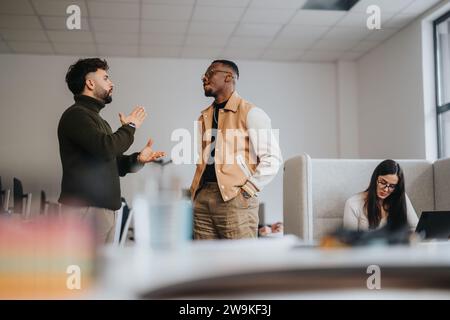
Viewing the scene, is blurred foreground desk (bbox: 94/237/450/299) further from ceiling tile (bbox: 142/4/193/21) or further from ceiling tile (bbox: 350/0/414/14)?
ceiling tile (bbox: 350/0/414/14)

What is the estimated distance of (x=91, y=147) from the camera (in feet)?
2.35

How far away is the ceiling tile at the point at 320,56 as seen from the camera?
9.77 ft

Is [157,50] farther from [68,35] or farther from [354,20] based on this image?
[354,20]

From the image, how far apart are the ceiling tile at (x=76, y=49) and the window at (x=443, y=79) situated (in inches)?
118

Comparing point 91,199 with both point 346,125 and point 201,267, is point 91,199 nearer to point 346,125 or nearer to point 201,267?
point 201,267

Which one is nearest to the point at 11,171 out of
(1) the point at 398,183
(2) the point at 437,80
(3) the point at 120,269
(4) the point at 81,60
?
(4) the point at 81,60

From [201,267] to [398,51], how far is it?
3.46 metres

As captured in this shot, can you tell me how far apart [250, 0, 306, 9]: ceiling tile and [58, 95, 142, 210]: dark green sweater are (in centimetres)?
205

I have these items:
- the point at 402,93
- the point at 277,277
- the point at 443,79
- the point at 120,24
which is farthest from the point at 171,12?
the point at 443,79

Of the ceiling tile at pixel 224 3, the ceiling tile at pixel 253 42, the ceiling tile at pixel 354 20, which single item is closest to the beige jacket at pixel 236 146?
the ceiling tile at pixel 253 42

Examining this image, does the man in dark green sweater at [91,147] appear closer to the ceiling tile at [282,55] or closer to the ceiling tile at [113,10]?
the ceiling tile at [113,10]

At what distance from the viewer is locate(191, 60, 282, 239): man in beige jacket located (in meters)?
1.14

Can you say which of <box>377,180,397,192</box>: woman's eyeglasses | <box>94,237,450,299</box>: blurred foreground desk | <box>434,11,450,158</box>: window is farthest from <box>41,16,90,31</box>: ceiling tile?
<box>434,11,450,158</box>: window

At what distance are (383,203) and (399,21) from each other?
1.94m
